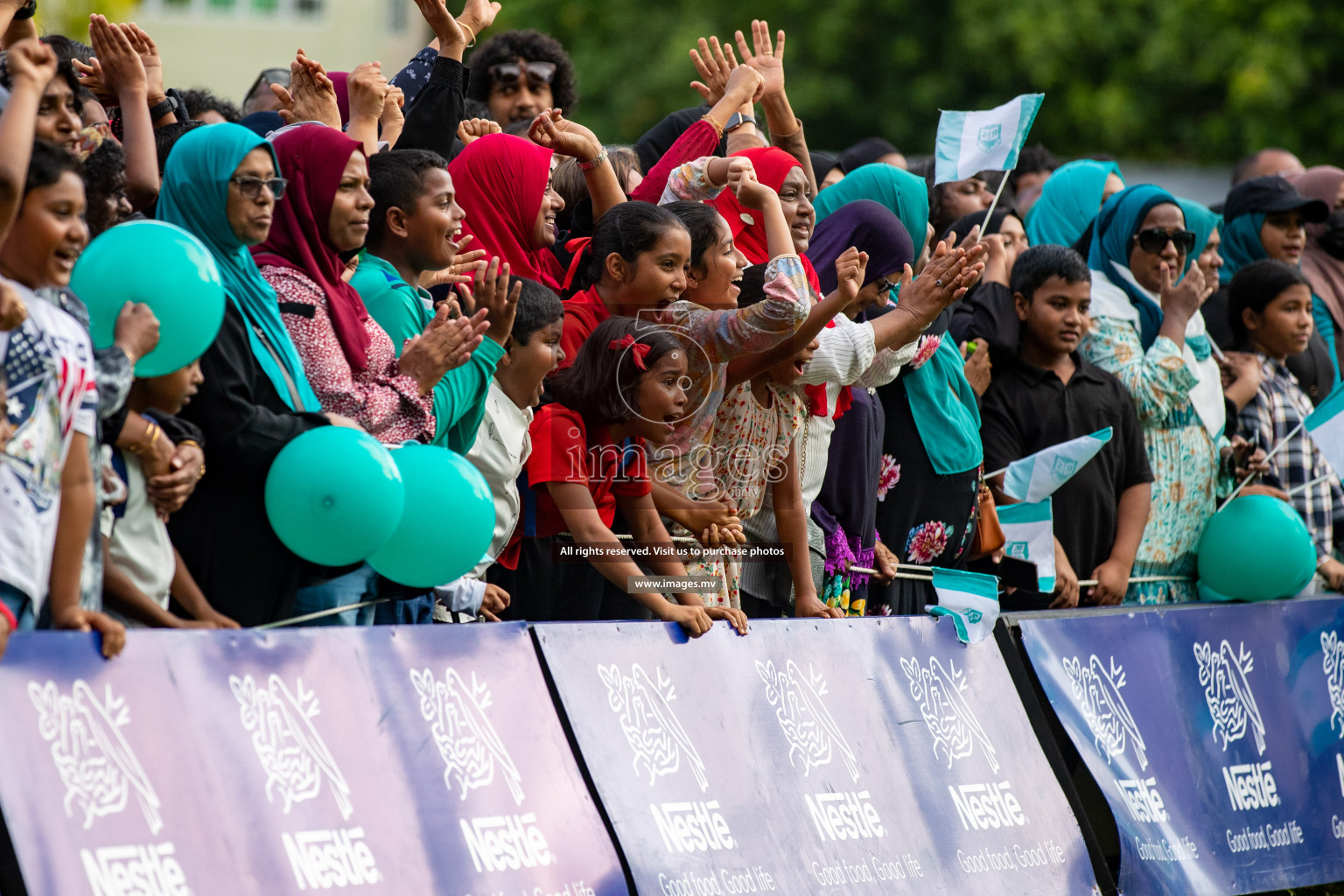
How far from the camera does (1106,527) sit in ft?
22.9

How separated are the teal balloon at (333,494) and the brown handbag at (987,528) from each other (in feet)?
10.3

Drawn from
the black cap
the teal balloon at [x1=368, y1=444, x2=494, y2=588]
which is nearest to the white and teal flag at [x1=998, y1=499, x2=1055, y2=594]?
the teal balloon at [x1=368, y1=444, x2=494, y2=588]

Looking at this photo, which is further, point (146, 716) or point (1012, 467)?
point (1012, 467)

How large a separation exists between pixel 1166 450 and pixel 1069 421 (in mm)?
683

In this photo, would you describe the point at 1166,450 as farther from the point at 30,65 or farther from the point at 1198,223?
the point at 30,65

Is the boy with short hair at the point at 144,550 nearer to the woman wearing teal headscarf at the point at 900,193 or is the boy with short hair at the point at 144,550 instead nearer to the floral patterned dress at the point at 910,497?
the floral patterned dress at the point at 910,497

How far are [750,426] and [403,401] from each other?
134cm

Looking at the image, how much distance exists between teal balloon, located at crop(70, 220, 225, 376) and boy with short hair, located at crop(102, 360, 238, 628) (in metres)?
0.16

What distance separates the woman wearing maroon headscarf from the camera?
4.39 m

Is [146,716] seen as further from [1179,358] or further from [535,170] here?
[1179,358]

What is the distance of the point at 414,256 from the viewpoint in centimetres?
498

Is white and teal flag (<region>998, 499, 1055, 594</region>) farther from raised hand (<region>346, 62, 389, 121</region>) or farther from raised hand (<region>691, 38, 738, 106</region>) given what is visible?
raised hand (<region>346, 62, 389, 121</region>)

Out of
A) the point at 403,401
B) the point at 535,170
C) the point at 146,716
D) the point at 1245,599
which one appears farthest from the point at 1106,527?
the point at 146,716

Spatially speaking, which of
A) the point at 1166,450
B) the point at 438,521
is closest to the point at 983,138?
the point at 1166,450
